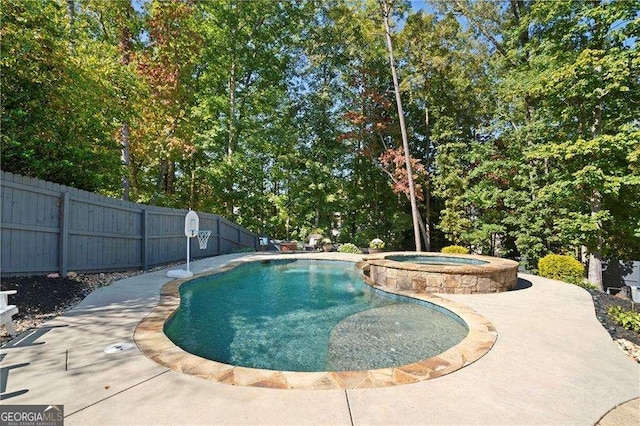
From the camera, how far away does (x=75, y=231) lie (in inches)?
256

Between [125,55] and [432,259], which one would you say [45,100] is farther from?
[432,259]

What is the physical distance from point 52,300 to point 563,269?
11.3m

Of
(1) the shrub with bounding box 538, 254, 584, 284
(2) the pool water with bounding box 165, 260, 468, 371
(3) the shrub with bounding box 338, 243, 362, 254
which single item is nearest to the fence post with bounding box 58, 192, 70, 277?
(2) the pool water with bounding box 165, 260, 468, 371

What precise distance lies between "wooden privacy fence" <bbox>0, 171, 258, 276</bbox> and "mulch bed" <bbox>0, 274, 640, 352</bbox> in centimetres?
34

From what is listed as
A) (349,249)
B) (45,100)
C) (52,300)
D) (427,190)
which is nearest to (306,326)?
(52,300)

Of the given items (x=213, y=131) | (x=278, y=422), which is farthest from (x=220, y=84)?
(x=278, y=422)

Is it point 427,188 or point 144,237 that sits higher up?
point 427,188

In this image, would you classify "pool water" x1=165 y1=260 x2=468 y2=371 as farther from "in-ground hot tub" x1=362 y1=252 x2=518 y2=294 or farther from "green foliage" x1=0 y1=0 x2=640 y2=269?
"green foliage" x1=0 y1=0 x2=640 y2=269

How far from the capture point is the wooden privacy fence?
524cm

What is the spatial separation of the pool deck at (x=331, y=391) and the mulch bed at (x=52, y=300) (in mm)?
641

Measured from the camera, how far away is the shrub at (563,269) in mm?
8156

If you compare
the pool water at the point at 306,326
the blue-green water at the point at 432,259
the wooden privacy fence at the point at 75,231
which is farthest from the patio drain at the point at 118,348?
the blue-green water at the point at 432,259

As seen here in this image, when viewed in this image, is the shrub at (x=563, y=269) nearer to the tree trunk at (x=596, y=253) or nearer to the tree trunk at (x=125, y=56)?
the tree trunk at (x=596, y=253)

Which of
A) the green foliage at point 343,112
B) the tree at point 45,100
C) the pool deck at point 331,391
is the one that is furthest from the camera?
the green foliage at point 343,112
